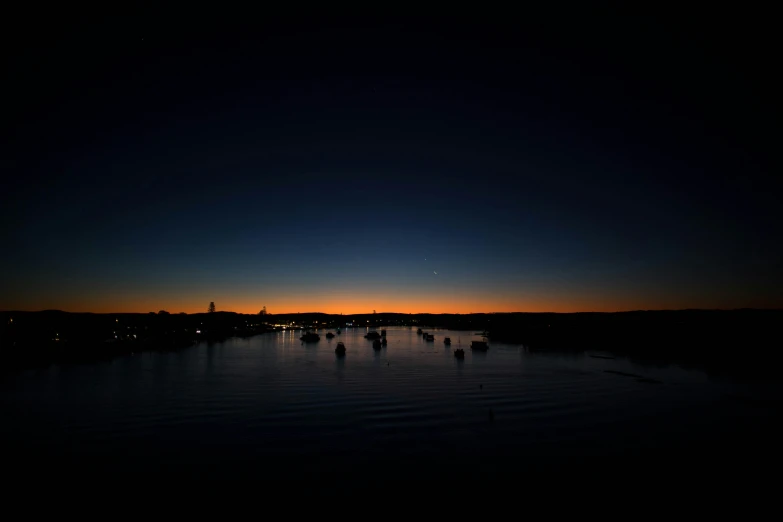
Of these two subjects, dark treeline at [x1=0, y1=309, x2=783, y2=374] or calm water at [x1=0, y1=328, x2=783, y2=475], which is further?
dark treeline at [x1=0, y1=309, x2=783, y2=374]

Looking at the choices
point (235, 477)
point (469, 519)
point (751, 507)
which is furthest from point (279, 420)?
point (751, 507)

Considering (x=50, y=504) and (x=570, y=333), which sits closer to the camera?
(x=50, y=504)

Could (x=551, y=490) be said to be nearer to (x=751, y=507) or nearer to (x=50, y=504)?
(x=751, y=507)

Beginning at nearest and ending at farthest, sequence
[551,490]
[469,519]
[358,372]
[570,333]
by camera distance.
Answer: [469,519] → [551,490] → [358,372] → [570,333]

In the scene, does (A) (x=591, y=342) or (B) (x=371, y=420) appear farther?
(A) (x=591, y=342)

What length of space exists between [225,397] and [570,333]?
15439cm

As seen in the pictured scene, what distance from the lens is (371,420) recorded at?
127ft

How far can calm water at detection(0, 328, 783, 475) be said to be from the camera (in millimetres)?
28391

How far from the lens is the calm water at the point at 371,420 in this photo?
28.4 m

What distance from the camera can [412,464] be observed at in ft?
88.4

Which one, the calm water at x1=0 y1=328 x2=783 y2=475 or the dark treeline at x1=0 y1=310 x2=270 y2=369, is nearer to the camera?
the calm water at x1=0 y1=328 x2=783 y2=475

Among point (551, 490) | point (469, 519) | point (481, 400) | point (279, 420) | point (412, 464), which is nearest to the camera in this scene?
point (469, 519)

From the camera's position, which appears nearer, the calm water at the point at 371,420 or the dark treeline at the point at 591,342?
the calm water at the point at 371,420

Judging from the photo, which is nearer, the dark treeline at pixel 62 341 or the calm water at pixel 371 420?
the calm water at pixel 371 420
